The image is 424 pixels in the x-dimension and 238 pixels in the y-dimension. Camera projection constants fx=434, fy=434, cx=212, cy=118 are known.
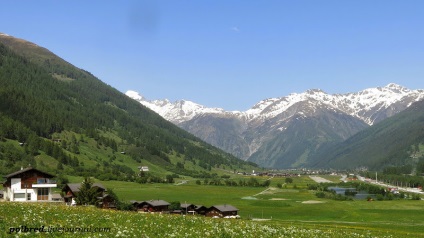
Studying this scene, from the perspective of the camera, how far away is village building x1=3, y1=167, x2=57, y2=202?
10550 centimetres

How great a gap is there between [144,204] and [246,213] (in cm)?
3574

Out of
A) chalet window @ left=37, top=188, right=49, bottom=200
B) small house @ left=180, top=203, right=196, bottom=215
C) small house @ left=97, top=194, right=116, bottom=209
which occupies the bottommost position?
small house @ left=180, top=203, right=196, bottom=215

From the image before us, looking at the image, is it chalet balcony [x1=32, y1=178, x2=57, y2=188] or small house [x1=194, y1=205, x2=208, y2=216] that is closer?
chalet balcony [x1=32, y1=178, x2=57, y2=188]

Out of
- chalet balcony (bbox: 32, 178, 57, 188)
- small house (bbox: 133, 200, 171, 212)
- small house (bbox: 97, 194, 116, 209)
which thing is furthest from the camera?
small house (bbox: 133, 200, 171, 212)

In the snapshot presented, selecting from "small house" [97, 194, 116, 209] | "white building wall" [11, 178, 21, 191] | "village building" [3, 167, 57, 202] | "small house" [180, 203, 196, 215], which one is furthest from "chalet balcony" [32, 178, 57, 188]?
"small house" [180, 203, 196, 215]

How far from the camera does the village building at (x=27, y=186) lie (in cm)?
A: 10550

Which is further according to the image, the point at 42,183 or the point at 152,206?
the point at 152,206

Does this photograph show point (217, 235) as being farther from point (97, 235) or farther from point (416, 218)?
point (416, 218)

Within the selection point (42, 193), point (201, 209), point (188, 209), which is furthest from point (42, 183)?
point (201, 209)

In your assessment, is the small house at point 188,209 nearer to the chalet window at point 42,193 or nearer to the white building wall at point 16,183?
the chalet window at point 42,193

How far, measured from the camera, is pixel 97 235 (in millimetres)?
22828

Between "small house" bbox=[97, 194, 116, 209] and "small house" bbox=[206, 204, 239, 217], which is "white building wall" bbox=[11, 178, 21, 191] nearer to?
"small house" bbox=[97, 194, 116, 209]

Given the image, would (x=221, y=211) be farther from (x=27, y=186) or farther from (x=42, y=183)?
(x=27, y=186)

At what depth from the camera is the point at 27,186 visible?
106250 millimetres
